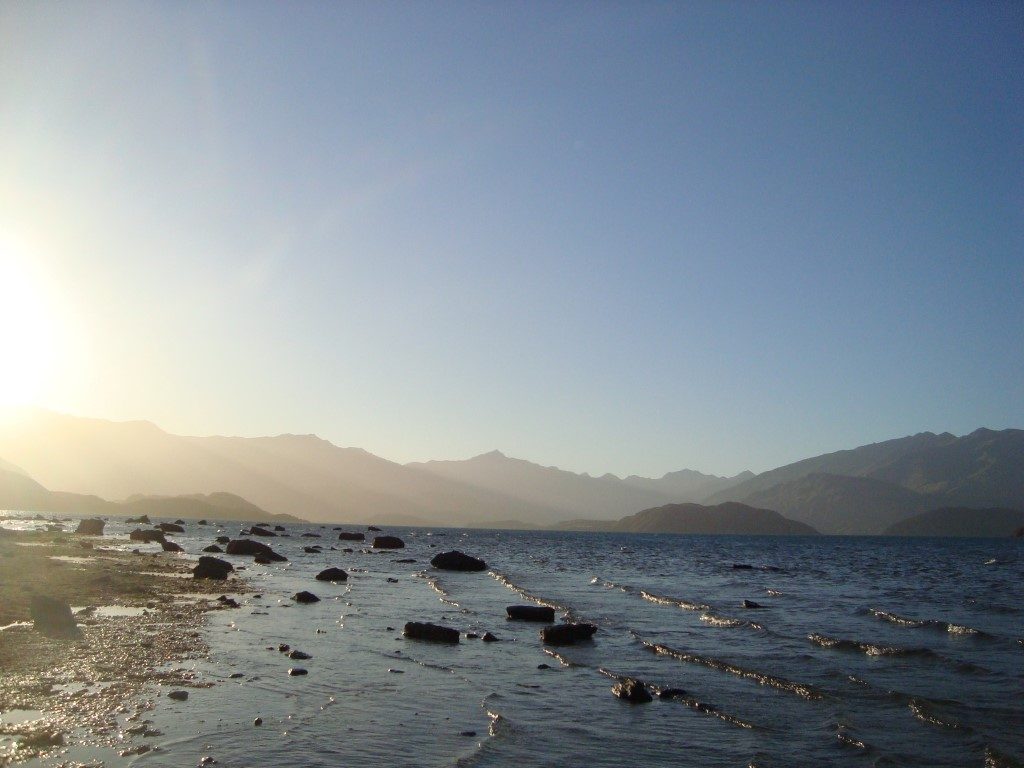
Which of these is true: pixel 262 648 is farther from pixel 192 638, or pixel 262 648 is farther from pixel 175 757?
pixel 175 757

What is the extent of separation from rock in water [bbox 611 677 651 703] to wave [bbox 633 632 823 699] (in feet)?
15.4

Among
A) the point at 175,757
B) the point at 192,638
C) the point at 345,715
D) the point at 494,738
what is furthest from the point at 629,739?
the point at 192,638

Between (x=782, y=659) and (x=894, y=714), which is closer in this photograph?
(x=894, y=714)

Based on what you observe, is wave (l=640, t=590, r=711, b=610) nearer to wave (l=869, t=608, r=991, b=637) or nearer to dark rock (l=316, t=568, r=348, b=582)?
wave (l=869, t=608, r=991, b=637)

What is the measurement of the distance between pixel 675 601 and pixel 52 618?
33.3 meters

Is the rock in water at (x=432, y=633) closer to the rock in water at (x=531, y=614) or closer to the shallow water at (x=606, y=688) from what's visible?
the shallow water at (x=606, y=688)

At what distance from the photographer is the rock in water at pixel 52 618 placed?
2241 centimetres

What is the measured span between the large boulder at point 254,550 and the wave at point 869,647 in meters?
51.4

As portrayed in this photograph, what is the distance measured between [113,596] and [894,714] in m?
31.2

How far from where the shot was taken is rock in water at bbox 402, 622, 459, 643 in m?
26.7

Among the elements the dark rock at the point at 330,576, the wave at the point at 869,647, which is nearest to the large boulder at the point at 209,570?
the dark rock at the point at 330,576

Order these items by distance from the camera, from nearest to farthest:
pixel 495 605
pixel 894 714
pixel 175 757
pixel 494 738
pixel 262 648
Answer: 1. pixel 175 757
2. pixel 494 738
3. pixel 894 714
4. pixel 262 648
5. pixel 495 605

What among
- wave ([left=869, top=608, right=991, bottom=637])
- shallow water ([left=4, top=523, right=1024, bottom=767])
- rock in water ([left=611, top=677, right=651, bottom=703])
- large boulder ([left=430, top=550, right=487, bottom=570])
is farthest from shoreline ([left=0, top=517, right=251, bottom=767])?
wave ([left=869, top=608, right=991, bottom=637])

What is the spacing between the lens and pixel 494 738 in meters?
14.9
